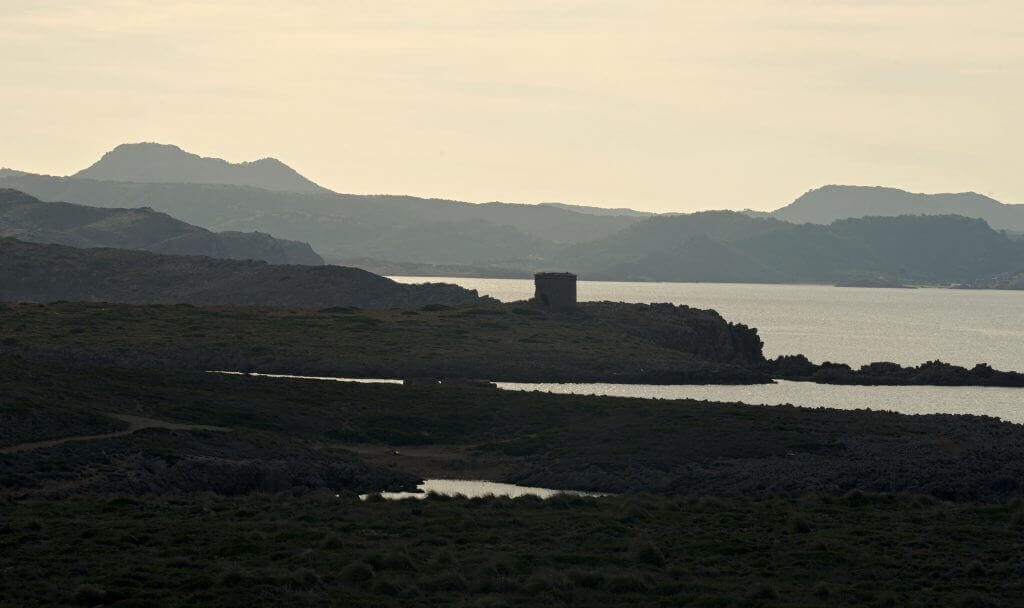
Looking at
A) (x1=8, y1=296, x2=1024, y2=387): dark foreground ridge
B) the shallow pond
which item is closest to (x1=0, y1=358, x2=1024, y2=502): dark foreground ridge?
the shallow pond

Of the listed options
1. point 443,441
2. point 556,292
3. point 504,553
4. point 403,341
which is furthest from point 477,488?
point 556,292

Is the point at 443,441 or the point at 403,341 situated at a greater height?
the point at 403,341

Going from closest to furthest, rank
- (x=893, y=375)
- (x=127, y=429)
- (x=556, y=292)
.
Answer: (x=127, y=429)
(x=893, y=375)
(x=556, y=292)

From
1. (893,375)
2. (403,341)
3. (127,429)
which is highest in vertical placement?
(403,341)

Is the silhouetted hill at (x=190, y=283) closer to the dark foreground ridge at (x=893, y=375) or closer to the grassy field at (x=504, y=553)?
the dark foreground ridge at (x=893, y=375)

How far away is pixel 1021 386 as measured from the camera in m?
119

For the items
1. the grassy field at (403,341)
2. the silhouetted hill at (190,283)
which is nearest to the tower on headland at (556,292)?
the grassy field at (403,341)

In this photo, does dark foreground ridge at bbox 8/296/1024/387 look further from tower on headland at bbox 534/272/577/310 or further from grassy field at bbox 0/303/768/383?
tower on headland at bbox 534/272/577/310

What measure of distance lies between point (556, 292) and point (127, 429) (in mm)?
77007

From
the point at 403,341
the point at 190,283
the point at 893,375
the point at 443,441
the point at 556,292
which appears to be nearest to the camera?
the point at 443,441

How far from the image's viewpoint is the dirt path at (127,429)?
52938 mm

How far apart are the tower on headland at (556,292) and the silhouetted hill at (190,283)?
31.2 metres

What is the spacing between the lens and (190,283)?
608 feet

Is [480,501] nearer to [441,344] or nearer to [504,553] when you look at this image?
[504,553]
